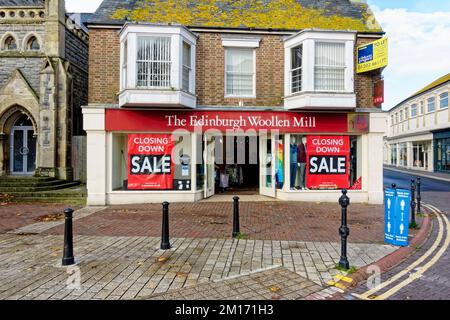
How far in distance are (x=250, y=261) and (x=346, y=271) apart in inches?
64.9

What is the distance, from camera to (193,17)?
492 inches

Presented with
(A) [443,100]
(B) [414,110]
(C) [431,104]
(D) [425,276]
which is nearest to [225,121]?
(D) [425,276]

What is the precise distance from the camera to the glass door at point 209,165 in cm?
1266

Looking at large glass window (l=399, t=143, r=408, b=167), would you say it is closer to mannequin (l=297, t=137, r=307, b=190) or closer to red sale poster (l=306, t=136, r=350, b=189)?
red sale poster (l=306, t=136, r=350, b=189)

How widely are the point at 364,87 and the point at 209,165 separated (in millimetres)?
7405

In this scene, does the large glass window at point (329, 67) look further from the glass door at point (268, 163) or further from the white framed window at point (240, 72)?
the glass door at point (268, 163)

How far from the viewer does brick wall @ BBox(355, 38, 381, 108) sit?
40.6 ft

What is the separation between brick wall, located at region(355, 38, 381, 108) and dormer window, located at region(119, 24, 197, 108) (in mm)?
7062

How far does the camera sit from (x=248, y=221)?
878cm

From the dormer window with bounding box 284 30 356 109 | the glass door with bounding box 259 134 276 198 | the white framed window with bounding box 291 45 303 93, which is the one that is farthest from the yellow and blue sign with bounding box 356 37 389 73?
the glass door with bounding box 259 134 276 198

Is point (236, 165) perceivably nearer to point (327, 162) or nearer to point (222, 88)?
point (327, 162)

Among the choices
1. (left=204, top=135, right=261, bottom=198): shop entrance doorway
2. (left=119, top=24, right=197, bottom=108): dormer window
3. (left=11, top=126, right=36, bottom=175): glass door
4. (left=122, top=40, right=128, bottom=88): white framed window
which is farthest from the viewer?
(left=11, top=126, right=36, bottom=175): glass door

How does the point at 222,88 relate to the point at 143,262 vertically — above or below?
above

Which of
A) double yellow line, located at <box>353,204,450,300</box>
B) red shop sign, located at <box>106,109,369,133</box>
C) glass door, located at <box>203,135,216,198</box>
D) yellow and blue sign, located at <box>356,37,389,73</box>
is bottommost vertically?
double yellow line, located at <box>353,204,450,300</box>
